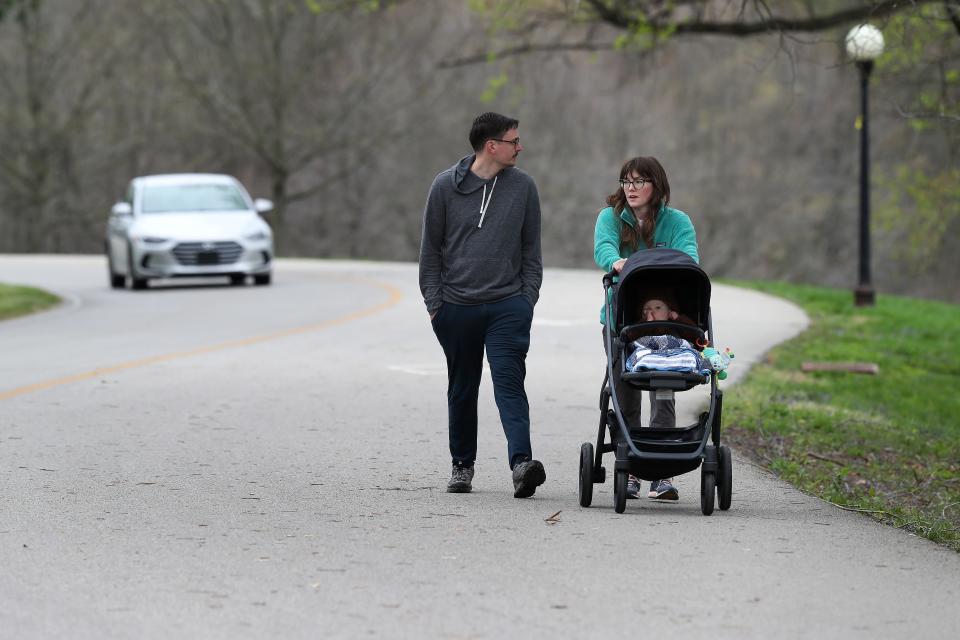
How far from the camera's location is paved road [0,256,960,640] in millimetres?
5770

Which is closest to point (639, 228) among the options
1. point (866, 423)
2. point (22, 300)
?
point (866, 423)

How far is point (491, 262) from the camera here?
827cm

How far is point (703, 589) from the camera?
20.4ft

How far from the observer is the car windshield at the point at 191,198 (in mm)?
27641

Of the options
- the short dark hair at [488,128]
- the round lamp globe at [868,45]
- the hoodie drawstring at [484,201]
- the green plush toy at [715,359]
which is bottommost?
the green plush toy at [715,359]

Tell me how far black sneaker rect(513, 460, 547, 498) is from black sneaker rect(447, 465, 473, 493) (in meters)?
0.32

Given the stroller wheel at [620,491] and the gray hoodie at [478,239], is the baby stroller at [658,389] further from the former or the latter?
the gray hoodie at [478,239]

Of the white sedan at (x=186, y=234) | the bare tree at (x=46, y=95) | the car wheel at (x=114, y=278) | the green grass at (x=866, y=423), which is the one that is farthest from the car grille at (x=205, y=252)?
the bare tree at (x=46, y=95)

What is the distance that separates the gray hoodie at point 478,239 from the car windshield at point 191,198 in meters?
19.8

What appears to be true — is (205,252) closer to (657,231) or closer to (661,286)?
(657,231)

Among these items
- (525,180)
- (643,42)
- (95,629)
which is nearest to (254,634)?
(95,629)

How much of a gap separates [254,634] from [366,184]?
5560 centimetres

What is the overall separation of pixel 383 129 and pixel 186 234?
1021 inches

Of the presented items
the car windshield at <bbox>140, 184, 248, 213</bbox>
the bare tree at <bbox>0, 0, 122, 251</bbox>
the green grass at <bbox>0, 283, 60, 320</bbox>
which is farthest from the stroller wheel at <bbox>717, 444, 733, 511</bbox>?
the bare tree at <bbox>0, 0, 122, 251</bbox>
